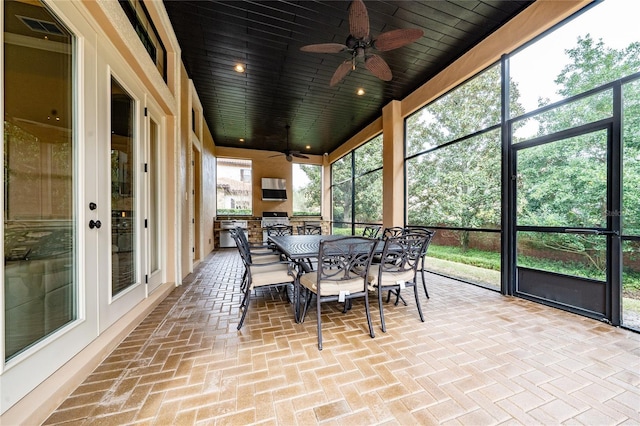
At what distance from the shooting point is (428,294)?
307 cm

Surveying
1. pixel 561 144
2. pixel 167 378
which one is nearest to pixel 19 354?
pixel 167 378

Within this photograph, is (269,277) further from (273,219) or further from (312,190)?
(312,190)

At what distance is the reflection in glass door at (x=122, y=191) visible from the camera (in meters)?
2.10

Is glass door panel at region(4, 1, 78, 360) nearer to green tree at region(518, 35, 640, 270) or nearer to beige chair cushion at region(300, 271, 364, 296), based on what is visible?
beige chair cushion at region(300, 271, 364, 296)

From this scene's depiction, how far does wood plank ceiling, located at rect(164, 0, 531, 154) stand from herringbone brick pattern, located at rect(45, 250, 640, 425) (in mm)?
3273

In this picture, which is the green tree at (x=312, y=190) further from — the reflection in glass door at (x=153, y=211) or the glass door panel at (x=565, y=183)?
the glass door panel at (x=565, y=183)

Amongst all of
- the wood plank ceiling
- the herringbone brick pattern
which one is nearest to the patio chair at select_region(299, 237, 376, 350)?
the herringbone brick pattern

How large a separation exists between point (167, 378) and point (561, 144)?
4104 mm

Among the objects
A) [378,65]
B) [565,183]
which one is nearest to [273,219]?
[378,65]

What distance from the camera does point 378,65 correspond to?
8.53 feet

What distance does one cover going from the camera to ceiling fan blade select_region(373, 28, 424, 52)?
212 centimetres

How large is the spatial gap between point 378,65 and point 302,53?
1.32 m

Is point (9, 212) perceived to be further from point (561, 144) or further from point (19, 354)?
point (561, 144)

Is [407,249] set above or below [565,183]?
below
